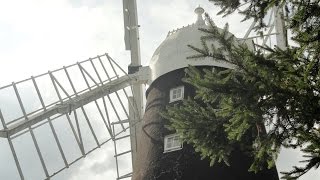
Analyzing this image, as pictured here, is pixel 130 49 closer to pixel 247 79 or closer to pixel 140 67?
pixel 140 67

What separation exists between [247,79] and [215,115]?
115 cm

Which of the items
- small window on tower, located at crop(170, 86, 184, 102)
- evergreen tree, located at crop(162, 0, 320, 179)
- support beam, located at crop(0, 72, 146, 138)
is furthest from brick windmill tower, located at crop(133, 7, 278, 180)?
evergreen tree, located at crop(162, 0, 320, 179)

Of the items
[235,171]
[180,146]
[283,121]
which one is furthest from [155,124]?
[283,121]

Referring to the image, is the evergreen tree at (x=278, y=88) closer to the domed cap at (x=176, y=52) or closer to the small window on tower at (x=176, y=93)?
the small window on tower at (x=176, y=93)

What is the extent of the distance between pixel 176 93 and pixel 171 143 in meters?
2.02

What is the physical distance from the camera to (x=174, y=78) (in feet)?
47.1

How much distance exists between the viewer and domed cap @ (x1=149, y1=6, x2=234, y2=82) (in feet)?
47.6

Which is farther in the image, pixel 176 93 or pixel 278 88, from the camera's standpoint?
pixel 176 93

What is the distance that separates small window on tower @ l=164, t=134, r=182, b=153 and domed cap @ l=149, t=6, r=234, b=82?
2.72 m

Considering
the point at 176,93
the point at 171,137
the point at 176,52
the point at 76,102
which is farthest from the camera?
the point at 76,102

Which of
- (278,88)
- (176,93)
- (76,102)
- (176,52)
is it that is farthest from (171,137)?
(278,88)

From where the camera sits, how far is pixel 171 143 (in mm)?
12422

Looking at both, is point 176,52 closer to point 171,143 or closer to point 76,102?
point 171,143

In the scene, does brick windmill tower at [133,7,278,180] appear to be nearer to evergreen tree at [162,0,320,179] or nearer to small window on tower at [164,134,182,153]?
small window on tower at [164,134,182,153]
